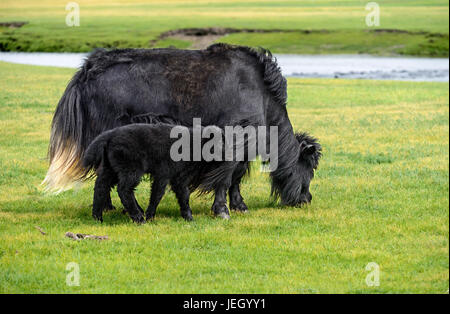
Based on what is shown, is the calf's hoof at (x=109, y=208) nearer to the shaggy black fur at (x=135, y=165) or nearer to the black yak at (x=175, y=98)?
the black yak at (x=175, y=98)

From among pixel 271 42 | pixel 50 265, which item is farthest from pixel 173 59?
pixel 271 42

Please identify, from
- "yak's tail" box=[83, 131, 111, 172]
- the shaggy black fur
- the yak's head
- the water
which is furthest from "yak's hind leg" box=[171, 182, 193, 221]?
the water

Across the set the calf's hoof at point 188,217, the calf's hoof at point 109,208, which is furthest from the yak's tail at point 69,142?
the calf's hoof at point 188,217

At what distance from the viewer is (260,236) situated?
25.7ft

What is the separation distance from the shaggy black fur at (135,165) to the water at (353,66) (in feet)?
94.7

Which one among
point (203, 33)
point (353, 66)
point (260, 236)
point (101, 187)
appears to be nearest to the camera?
point (260, 236)

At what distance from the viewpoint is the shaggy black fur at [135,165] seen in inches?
316

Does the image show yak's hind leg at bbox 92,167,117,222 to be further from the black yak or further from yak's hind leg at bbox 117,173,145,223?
the black yak

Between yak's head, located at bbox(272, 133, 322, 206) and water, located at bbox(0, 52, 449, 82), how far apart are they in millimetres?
27254

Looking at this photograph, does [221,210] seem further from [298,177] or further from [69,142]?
[69,142]

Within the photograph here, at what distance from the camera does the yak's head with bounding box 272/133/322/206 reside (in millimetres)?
9422

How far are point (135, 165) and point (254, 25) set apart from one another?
215 ft

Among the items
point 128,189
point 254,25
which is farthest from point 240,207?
point 254,25

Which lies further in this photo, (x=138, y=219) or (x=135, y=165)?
(x=138, y=219)
